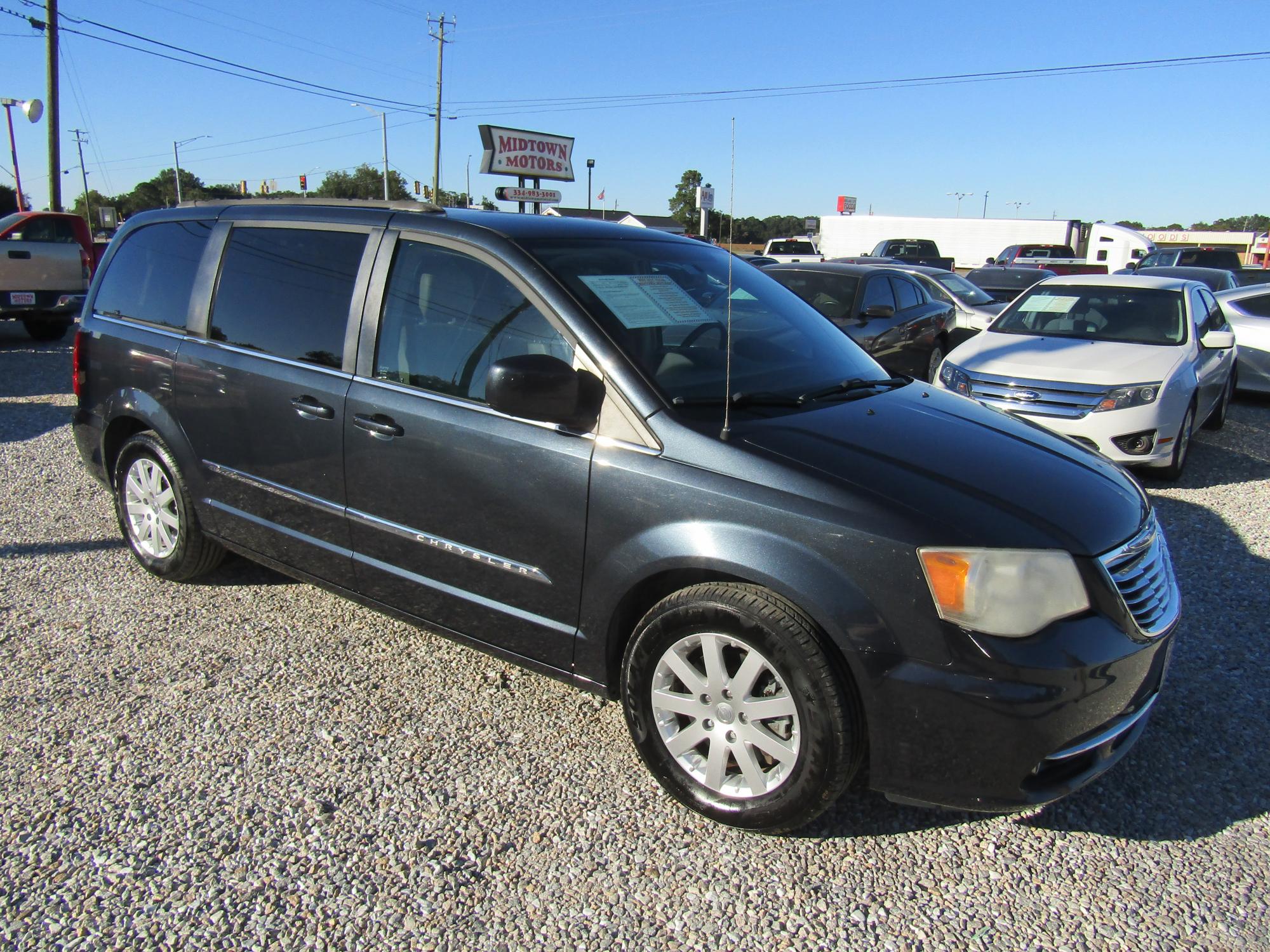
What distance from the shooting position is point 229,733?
3076 mm

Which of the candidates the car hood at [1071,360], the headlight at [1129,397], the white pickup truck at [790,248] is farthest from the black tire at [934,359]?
the white pickup truck at [790,248]

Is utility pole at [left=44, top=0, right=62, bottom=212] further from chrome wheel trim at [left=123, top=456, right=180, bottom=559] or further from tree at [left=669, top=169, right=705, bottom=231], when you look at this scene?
tree at [left=669, top=169, right=705, bottom=231]

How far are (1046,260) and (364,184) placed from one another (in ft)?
174

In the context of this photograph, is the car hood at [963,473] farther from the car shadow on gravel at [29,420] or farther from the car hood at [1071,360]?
the car shadow on gravel at [29,420]

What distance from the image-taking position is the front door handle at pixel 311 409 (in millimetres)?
3346

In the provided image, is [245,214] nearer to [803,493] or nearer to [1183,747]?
[803,493]

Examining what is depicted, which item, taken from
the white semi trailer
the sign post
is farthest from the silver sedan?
the white semi trailer

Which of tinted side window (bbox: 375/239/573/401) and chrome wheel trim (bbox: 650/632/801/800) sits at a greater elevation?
tinted side window (bbox: 375/239/573/401)

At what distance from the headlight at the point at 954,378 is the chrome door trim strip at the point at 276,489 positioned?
5197mm

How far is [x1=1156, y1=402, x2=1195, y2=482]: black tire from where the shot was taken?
6.54 metres

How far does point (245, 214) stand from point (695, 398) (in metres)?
2.41

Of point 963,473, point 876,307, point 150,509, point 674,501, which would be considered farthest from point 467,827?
point 876,307

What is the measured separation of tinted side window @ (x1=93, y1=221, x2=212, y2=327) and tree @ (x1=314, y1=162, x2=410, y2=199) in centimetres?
5922

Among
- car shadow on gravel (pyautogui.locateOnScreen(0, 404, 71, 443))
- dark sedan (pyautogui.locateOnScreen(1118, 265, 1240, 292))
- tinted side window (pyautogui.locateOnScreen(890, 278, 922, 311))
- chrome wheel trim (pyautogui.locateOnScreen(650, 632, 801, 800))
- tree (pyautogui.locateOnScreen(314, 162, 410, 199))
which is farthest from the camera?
tree (pyautogui.locateOnScreen(314, 162, 410, 199))
